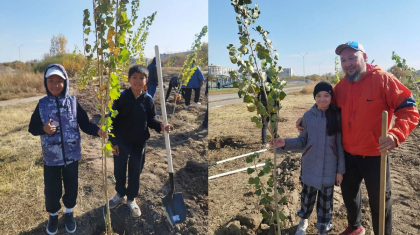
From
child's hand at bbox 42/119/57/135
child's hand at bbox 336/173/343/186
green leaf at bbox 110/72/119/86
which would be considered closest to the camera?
green leaf at bbox 110/72/119/86

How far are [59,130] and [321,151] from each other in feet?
7.10

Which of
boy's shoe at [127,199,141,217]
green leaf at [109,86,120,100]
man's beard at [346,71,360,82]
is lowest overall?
boy's shoe at [127,199,141,217]

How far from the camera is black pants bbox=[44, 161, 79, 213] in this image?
2.59 meters

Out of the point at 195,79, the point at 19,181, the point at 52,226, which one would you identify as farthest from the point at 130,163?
the point at 195,79

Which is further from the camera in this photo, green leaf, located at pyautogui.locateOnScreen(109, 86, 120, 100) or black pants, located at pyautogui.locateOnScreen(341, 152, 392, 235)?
black pants, located at pyautogui.locateOnScreen(341, 152, 392, 235)

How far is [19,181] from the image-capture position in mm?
3600

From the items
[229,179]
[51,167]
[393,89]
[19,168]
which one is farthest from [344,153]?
[19,168]

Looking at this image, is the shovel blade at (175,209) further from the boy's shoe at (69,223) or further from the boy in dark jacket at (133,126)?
the boy's shoe at (69,223)

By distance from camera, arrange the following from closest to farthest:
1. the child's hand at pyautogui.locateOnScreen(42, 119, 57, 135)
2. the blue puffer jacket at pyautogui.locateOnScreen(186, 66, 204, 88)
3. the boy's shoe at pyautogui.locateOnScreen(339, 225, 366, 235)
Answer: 1. the child's hand at pyautogui.locateOnScreen(42, 119, 57, 135)
2. the boy's shoe at pyautogui.locateOnScreen(339, 225, 366, 235)
3. the blue puffer jacket at pyautogui.locateOnScreen(186, 66, 204, 88)

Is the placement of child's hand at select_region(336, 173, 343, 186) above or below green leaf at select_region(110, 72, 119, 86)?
below

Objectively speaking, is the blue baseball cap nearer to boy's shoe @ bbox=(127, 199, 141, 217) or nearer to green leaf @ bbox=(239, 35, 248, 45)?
green leaf @ bbox=(239, 35, 248, 45)

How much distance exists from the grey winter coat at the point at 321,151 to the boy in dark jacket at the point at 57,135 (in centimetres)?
173

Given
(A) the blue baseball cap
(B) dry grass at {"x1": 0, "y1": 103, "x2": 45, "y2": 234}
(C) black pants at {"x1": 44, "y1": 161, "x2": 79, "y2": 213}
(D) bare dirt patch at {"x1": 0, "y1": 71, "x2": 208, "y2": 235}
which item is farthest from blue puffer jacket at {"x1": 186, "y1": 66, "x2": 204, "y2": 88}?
(A) the blue baseball cap

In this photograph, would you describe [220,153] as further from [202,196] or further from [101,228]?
[101,228]
